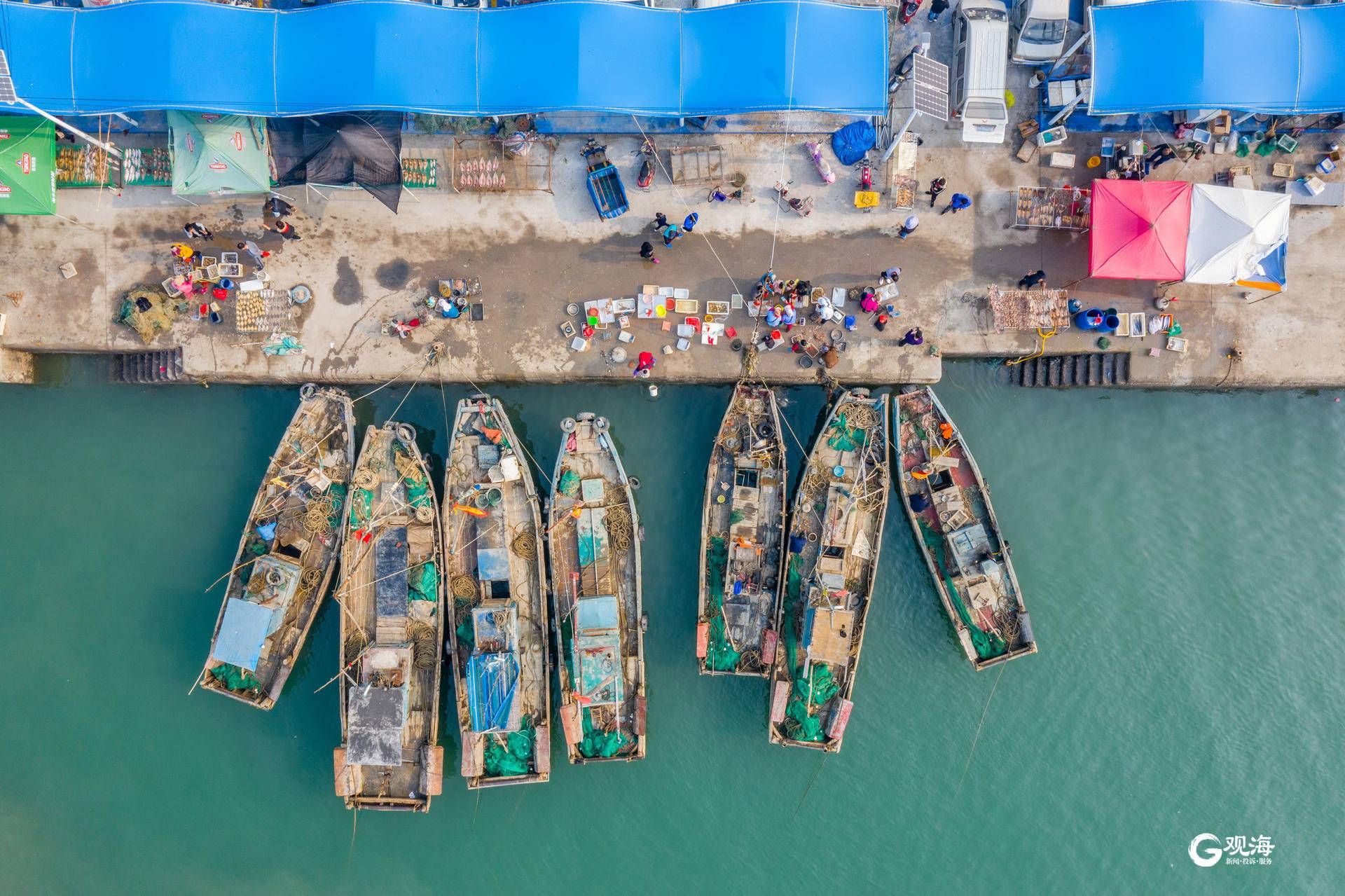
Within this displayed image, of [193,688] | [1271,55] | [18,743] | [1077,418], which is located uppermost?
[1271,55]

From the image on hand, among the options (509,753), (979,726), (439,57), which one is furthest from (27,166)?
(979,726)

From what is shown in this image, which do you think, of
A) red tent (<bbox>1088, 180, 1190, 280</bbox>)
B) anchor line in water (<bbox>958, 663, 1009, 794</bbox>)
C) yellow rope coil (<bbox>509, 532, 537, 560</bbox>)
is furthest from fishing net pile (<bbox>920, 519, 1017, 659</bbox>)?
yellow rope coil (<bbox>509, 532, 537, 560</bbox>)

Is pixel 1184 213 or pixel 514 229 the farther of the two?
pixel 514 229

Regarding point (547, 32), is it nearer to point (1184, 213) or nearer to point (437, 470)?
point (437, 470)

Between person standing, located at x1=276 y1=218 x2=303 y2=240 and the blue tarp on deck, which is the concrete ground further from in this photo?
the blue tarp on deck

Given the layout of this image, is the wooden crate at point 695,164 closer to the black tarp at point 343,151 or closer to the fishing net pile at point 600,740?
the black tarp at point 343,151

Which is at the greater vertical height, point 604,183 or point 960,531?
point 604,183

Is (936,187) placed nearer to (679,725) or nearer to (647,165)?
(647,165)

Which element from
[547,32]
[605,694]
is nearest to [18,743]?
[605,694]
